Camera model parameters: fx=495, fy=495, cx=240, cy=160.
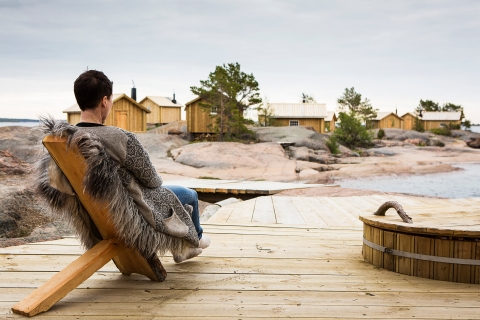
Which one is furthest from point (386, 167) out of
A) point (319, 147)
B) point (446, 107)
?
point (446, 107)

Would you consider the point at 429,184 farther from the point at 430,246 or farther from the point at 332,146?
the point at 430,246

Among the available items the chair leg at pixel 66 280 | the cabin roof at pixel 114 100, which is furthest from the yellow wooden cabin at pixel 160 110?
the chair leg at pixel 66 280

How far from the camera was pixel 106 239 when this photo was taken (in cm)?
308

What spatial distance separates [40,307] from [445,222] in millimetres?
2683

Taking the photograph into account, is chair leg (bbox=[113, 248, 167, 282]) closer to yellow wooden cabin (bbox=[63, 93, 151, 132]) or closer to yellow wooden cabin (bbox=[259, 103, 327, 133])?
yellow wooden cabin (bbox=[63, 93, 151, 132])

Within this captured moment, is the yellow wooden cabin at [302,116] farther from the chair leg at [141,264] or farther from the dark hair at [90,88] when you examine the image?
Answer: the dark hair at [90,88]

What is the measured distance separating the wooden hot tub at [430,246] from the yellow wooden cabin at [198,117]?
94.5ft

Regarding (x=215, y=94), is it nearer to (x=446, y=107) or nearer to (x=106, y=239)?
(x=106, y=239)

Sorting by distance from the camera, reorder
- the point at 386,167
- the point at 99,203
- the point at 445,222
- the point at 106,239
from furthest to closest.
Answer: the point at 386,167 < the point at 445,222 < the point at 106,239 < the point at 99,203

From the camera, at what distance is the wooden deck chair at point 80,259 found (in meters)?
2.63

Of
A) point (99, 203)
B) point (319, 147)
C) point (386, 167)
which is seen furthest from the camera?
point (319, 147)

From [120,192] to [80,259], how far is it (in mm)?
502

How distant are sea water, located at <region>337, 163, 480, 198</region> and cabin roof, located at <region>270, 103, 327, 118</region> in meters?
19.4

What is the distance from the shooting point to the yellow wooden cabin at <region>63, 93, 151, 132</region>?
3073 cm
